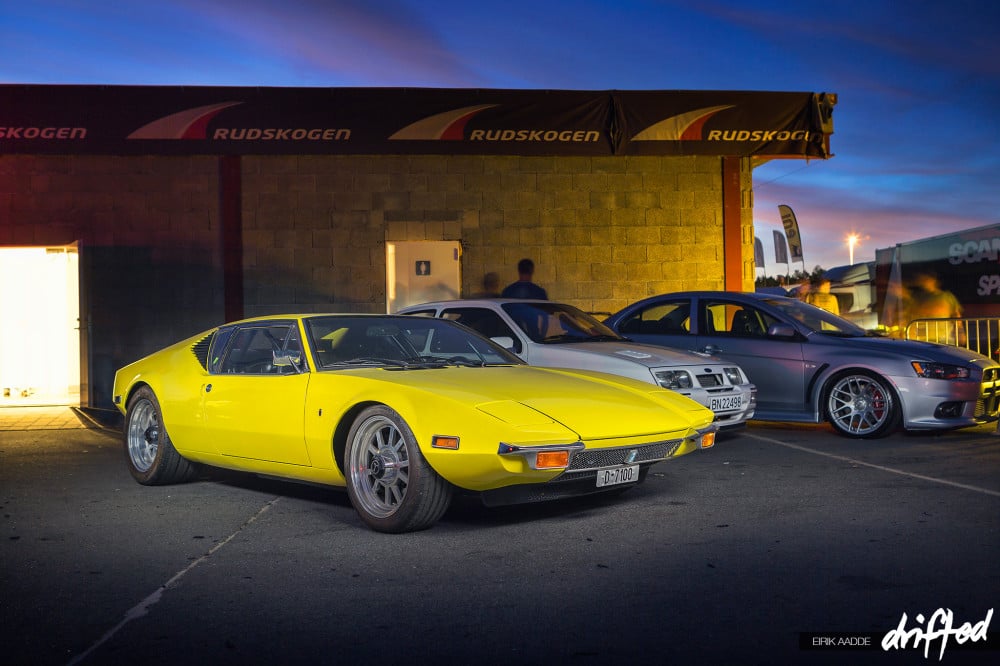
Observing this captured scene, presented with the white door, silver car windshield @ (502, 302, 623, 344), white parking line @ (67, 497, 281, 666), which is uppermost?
the white door

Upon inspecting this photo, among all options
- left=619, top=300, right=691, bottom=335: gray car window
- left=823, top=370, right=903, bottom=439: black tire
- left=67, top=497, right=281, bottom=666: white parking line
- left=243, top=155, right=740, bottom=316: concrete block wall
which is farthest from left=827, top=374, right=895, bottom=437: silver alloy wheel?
left=67, top=497, right=281, bottom=666: white parking line

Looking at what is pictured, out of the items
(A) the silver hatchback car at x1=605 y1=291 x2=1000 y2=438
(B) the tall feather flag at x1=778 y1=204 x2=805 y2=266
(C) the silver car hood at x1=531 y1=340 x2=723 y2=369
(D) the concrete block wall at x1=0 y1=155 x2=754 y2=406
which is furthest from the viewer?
(B) the tall feather flag at x1=778 y1=204 x2=805 y2=266

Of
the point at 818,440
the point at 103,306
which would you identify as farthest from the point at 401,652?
the point at 103,306

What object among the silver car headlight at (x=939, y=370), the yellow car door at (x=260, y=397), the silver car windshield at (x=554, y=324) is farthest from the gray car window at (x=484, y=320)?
the silver car headlight at (x=939, y=370)

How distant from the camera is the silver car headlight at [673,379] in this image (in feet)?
29.2

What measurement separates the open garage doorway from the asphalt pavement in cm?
837

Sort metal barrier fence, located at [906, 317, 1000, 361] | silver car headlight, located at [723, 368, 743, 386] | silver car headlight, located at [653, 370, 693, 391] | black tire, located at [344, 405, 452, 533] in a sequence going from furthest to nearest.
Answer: metal barrier fence, located at [906, 317, 1000, 361] < silver car headlight, located at [723, 368, 743, 386] < silver car headlight, located at [653, 370, 693, 391] < black tire, located at [344, 405, 452, 533]

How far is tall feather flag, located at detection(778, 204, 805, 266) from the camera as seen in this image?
142 ft

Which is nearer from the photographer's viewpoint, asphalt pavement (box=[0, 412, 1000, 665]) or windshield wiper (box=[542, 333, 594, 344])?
asphalt pavement (box=[0, 412, 1000, 665])

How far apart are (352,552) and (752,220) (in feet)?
39.5

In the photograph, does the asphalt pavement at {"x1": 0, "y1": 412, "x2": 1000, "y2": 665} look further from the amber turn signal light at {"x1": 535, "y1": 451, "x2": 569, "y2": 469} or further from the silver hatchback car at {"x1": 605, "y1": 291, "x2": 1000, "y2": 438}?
the silver hatchback car at {"x1": 605, "y1": 291, "x2": 1000, "y2": 438}

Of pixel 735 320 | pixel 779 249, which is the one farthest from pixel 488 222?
pixel 779 249

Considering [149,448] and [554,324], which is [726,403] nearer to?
[554,324]

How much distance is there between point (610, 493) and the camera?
6.73 metres
